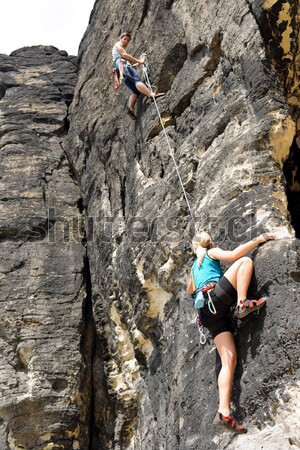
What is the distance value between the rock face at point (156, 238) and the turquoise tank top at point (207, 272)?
0.45 metres

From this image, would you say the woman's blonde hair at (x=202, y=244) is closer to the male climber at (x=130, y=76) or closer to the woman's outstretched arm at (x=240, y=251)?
the woman's outstretched arm at (x=240, y=251)

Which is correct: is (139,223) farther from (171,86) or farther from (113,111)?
(113,111)

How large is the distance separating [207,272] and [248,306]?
76 centimetres

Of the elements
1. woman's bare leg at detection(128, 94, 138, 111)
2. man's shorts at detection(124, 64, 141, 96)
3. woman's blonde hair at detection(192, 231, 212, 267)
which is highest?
man's shorts at detection(124, 64, 141, 96)

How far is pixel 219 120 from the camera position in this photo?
871cm

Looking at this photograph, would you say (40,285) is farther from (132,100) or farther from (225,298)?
(225,298)

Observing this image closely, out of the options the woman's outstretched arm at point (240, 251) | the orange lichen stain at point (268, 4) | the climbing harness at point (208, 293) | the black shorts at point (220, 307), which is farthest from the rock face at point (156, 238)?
the climbing harness at point (208, 293)

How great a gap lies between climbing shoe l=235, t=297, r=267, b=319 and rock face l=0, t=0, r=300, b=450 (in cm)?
14

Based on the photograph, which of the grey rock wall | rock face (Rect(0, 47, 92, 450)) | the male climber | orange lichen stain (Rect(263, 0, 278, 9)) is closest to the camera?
the grey rock wall

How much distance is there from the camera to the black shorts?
641 cm

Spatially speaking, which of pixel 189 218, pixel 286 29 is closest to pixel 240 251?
pixel 189 218

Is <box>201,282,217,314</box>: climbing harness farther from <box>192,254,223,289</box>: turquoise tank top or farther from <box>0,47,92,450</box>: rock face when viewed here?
<box>0,47,92,450</box>: rock face

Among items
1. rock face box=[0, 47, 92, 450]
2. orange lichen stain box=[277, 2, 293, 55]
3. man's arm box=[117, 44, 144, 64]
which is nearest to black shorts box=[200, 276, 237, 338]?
orange lichen stain box=[277, 2, 293, 55]

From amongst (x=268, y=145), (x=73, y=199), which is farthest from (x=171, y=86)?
(x=73, y=199)
